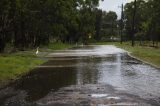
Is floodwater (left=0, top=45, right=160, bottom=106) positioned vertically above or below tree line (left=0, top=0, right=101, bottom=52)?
below

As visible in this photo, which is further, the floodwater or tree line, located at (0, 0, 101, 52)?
tree line, located at (0, 0, 101, 52)

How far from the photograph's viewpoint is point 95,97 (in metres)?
14.1

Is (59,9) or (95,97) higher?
(59,9)

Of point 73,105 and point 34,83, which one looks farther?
point 34,83

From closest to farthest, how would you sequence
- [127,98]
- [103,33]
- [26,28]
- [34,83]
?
[127,98], [34,83], [26,28], [103,33]

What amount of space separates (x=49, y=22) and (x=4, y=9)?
28188 mm

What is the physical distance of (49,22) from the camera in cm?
6844

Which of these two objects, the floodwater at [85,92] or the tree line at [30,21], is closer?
the floodwater at [85,92]

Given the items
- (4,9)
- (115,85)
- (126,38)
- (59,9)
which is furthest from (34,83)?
(126,38)

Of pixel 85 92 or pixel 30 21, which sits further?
pixel 30 21

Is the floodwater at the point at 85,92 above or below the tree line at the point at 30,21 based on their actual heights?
below

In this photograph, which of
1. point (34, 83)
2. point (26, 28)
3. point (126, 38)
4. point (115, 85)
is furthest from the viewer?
point (126, 38)

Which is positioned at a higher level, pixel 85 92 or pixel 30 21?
pixel 30 21

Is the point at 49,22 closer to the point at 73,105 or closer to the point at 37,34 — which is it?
the point at 37,34
